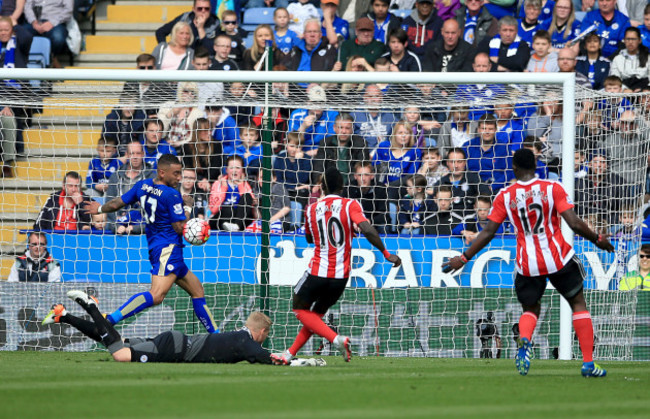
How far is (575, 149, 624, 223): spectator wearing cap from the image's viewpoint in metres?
13.3

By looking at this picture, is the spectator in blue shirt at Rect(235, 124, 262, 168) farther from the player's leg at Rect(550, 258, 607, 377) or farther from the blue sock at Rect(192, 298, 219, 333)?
the player's leg at Rect(550, 258, 607, 377)

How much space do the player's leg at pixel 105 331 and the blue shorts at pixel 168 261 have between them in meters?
1.38

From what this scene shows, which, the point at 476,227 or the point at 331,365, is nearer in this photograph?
the point at 331,365

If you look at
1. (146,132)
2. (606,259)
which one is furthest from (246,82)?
(606,259)

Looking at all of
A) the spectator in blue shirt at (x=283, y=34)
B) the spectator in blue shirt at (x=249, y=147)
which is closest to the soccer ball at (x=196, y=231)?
the spectator in blue shirt at (x=249, y=147)

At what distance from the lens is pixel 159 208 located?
37.7ft

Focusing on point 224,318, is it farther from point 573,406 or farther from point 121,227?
point 573,406

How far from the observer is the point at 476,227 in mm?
14047

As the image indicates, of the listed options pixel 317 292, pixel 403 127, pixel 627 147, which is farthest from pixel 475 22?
pixel 317 292

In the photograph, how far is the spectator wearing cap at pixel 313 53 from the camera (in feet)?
56.0

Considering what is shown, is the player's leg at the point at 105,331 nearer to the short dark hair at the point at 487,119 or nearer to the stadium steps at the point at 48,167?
the stadium steps at the point at 48,167

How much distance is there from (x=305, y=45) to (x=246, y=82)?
4.57 m

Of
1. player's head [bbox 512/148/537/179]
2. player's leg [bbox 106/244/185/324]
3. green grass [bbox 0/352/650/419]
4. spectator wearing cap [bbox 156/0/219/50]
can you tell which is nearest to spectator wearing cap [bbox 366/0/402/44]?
spectator wearing cap [bbox 156/0/219/50]

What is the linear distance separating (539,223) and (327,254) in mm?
2227
